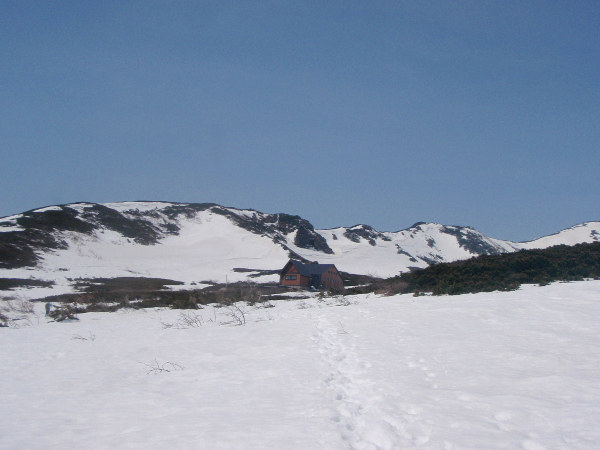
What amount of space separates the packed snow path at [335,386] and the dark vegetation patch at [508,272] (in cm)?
627

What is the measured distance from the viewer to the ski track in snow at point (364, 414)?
4.51 metres

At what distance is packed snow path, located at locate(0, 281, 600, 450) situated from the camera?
4688mm

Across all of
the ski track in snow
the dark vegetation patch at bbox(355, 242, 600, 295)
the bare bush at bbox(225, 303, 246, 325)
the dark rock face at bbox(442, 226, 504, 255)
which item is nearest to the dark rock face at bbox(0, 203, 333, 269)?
the bare bush at bbox(225, 303, 246, 325)

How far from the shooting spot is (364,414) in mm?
5328

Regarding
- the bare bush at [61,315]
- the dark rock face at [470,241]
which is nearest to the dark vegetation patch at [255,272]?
the bare bush at [61,315]

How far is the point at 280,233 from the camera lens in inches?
4783

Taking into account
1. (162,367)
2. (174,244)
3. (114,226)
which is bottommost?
(162,367)

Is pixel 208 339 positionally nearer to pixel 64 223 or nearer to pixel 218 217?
pixel 64 223

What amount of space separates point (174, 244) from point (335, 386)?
87565 mm

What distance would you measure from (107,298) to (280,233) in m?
90.6

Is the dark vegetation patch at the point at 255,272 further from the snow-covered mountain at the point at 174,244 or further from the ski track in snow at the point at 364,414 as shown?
the ski track in snow at the point at 364,414

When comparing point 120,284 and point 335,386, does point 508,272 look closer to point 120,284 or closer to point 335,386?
point 335,386

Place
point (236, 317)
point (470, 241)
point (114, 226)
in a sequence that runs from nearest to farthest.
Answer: point (236, 317) → point (114, 226) → point (470, 241)

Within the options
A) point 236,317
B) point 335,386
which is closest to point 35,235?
point 236,317
